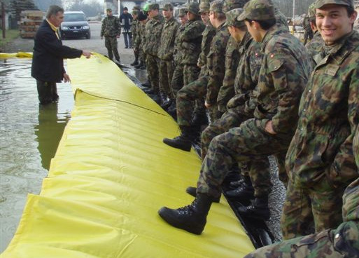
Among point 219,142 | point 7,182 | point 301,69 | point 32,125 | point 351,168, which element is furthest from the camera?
point 32,125

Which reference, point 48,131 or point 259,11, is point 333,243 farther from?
point 48,131

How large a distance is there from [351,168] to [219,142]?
48.0 inches

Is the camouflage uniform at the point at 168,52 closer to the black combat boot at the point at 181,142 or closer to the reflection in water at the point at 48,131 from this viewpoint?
the reflection in water at the point at 48,131

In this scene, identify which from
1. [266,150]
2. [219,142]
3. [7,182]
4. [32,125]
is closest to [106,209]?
[219,142]

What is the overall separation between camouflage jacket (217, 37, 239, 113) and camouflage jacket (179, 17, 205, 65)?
1900 mm

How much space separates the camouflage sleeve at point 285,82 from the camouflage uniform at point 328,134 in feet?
1.51

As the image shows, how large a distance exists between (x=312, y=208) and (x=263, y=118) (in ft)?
3.22

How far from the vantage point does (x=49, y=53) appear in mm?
7246

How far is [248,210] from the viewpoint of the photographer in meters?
4.29

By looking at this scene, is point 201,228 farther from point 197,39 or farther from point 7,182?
point 197,39

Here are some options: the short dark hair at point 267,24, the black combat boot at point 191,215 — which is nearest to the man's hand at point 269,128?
the black combat boot at point 191,215

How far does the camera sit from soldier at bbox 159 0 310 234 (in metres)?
3.29

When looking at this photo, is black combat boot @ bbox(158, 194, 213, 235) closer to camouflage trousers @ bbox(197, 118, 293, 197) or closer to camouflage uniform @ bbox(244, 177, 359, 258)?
camouflage trousers @ bbox(197, 118, 293, 197)

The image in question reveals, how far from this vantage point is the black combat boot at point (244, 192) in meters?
4.66
